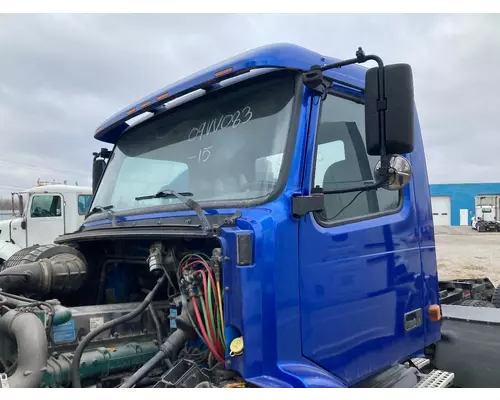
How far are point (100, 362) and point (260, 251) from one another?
1.16 meters

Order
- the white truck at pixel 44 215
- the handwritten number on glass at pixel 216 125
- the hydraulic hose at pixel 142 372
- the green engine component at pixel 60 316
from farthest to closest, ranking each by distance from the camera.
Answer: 1. the white truck at pixel 44 215
2. the handwritten number on glass at pixel 216 125
3. the green engine component at pixel 60 316
4. the hydraulic hose at pixel 142 372

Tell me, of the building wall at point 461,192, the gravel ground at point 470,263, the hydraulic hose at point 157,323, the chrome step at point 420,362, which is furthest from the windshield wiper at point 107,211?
the building wall at point 461,192

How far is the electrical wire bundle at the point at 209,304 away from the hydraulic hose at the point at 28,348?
0.72 meters

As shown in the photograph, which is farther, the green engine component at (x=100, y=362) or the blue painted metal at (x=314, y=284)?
the green engine component at (x=100, y=362)

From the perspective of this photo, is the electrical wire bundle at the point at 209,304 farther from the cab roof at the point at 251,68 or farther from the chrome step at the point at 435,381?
the chrome step at the point at 435,381

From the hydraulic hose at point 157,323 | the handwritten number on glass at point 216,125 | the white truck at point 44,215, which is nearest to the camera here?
the handwritten number on glass at point 216,125

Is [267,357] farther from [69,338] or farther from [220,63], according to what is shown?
[220,63]

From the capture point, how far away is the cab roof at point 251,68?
235 cm

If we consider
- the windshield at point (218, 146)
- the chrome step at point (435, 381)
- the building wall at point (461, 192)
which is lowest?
the chrome step at point (435, 381)

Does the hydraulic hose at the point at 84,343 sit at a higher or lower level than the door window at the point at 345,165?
lower

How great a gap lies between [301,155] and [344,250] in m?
0.54

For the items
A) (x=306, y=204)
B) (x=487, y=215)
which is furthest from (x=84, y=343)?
(x=487, y=215)

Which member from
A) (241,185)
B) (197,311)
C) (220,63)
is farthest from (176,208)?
(220,63)

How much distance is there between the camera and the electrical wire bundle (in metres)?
2.18
